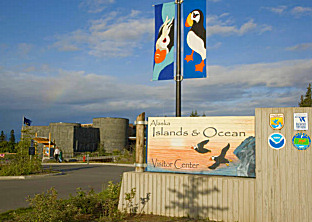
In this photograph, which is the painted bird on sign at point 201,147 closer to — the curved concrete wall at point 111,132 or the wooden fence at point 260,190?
the wooden fence at point 260,190

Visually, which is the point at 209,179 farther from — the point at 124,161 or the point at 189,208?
the point at 124,161

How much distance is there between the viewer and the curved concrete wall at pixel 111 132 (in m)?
54.9

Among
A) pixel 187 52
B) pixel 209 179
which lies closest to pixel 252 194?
pixel 209 179

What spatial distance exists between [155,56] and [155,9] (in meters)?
1.49

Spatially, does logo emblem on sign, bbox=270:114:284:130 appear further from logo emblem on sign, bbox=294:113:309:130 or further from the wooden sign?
the wooden sign

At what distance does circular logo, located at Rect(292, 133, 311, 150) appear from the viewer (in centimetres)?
687

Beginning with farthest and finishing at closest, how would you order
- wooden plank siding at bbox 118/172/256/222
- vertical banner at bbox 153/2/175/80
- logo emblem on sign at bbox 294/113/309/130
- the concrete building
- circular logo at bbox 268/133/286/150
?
1. the concrete building
2. vertical banner at bbox 153/2/175/80
3. wooden plank siding at bbox 118/172/256/222
4. circular logo at bbox 268/133/286/150
5. logo emblem on sign at bbox 294/113/309/130

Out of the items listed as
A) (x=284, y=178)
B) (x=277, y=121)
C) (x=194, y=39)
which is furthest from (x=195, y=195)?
(x=194, y=39)

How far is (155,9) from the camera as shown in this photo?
9.79 m

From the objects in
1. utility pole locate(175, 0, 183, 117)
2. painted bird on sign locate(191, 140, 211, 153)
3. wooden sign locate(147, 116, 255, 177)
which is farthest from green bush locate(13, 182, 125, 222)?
utility pole locate(175, 0, 183, 117)

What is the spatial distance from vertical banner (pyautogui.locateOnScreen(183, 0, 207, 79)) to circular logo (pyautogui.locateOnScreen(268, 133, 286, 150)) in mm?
2500

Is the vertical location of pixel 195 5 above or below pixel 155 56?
above

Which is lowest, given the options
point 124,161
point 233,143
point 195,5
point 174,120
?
point 124,161

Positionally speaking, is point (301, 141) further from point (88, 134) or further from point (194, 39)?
point (88, 134)
